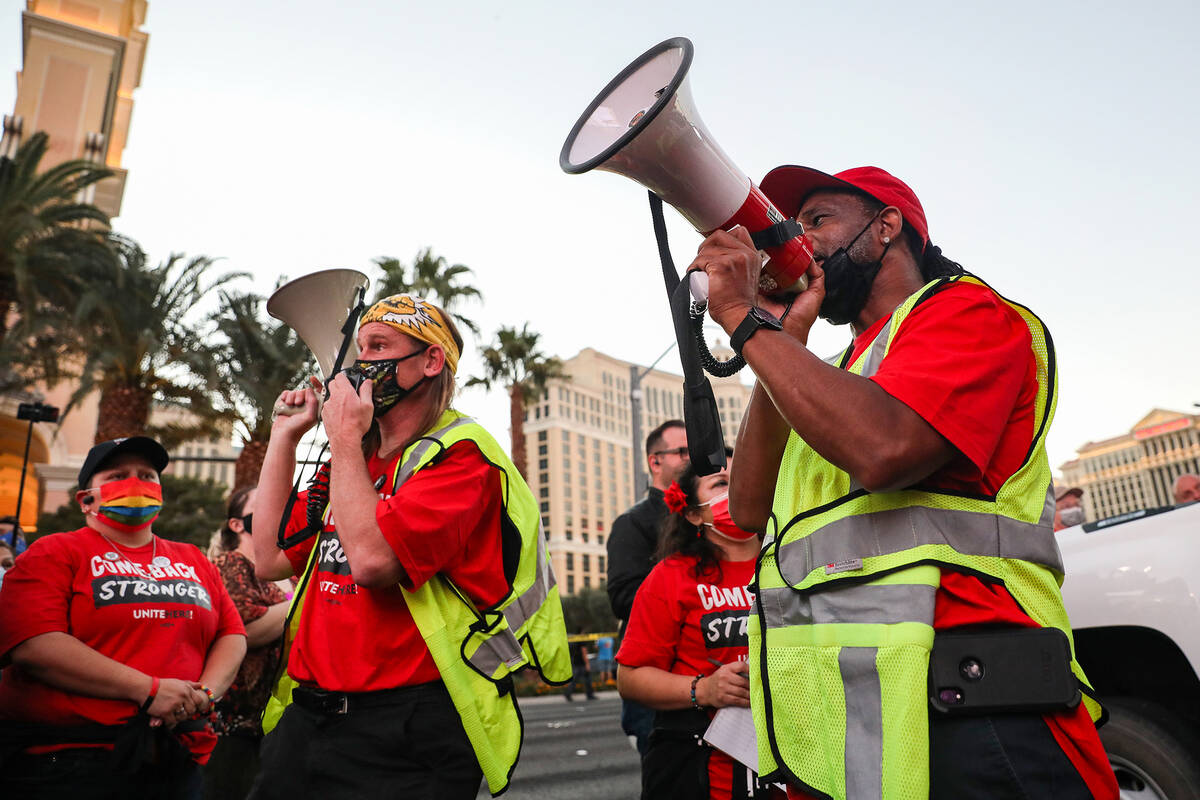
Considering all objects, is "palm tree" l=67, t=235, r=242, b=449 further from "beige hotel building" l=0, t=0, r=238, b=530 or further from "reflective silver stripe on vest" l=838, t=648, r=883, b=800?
"reflective silver stripe on vest" l=838, t=648, r=883, b=800

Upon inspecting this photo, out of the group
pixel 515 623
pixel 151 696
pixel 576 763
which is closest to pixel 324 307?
pixel 515 623

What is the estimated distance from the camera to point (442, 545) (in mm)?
2283

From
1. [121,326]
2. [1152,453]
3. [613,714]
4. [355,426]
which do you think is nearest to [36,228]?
[121,326]

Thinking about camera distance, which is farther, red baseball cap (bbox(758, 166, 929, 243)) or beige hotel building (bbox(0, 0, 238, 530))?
beige hotel building (bbox(0, 0, 238, 530))

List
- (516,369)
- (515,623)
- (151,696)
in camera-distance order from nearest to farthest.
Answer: (515,623)
(151,696)
(516,369)

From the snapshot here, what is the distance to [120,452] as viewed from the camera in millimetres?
3797

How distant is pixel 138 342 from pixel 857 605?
64.5 feet

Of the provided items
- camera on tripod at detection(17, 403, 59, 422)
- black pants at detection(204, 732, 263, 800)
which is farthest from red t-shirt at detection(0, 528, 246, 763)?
camera on tripod at detection(17, 403, 59, 422)

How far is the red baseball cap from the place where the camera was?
2092 millimetres

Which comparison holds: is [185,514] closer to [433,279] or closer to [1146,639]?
[433,279]

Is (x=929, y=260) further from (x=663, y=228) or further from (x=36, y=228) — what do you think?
(x=36, y=228)

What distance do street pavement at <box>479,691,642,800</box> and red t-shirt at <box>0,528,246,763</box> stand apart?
4062 millimetres

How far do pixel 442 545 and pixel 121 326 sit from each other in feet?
61.1

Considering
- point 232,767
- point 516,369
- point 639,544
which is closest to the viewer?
point 232,767
